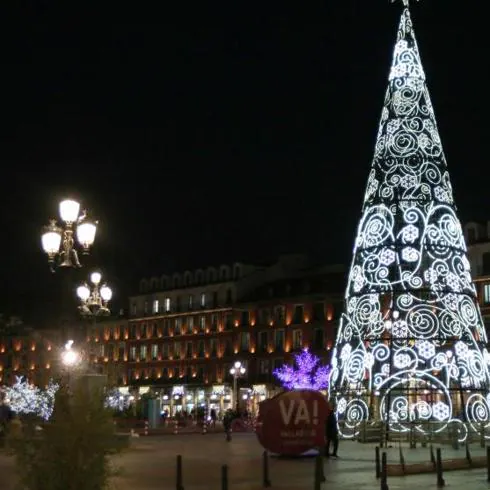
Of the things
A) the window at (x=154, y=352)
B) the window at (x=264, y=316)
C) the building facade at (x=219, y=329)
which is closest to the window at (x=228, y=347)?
the building facade at (x=219, y=329)

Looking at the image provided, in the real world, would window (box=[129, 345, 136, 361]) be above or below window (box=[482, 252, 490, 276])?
below

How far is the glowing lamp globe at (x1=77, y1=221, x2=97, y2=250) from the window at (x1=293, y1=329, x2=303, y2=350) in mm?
61006

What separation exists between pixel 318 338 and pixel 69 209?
200 feet

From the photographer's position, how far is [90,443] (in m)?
10.4

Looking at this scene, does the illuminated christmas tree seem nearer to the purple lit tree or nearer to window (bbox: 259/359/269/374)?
window (bbox: 259/359/269/374)

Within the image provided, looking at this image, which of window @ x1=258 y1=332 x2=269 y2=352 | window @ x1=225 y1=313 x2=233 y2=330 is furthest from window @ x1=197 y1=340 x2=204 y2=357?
window @ x1=258 y1=332 x2=269 y2=352

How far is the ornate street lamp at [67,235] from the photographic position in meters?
18.1

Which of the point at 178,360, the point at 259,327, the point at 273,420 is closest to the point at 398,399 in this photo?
the point at 273,420

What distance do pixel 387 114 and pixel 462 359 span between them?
27.4 feet

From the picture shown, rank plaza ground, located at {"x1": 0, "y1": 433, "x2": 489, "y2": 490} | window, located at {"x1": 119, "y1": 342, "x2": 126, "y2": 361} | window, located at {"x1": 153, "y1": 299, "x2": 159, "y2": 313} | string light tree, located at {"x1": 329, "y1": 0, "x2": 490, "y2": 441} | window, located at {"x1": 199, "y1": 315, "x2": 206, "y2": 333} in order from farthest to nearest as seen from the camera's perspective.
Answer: window, located at {"x1": 119, "y1": 342, "x2": 126, "y2": 361} < window, located at {"x1": 153, "y1": 299, "x2": 159, "y2": 313} < window, located at {"x1": 199, "y1": 315, "x2": 206, "y2": 333} < string light tree, located at {"x1": 329, "y1": 0, "x2": 490, "y2": 441} < plaza ground, located at {"x1": 0, "y1": 433, "x2": 489, "y2": 490}

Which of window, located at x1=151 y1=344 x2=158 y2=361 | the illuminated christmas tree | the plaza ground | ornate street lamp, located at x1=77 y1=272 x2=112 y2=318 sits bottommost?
the plaza ground

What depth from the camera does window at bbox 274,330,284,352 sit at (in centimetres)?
8062

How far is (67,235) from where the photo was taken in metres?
18.2

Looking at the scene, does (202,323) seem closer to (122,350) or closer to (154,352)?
(154,352)
